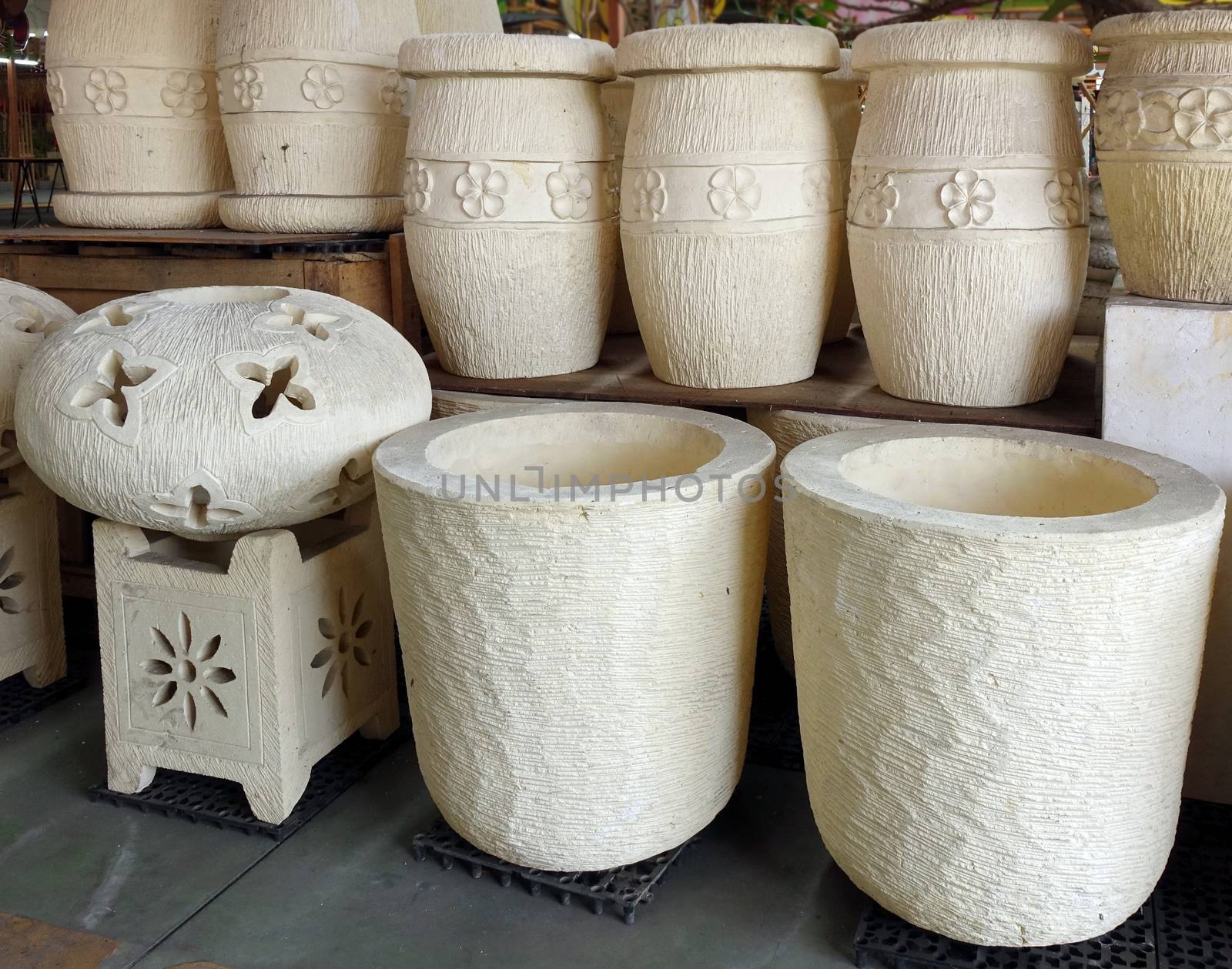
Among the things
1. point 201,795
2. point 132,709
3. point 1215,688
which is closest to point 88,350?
point 132,709

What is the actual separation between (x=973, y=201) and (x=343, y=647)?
1.30 metres

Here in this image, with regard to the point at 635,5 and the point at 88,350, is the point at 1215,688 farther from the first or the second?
the point at 635,5

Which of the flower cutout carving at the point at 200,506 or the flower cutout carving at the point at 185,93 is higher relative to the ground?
the flower cutout carving at the point at 185,93

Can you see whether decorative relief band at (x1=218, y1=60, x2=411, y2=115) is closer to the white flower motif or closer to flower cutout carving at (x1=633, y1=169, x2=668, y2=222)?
the white flower motif

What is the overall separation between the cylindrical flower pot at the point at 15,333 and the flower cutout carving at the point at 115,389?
0.40m

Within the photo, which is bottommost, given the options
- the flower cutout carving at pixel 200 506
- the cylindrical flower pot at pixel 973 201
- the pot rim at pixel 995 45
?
the flower cutout carving at pixel 200 506

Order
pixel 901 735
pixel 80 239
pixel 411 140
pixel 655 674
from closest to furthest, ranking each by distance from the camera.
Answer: pixel 901 735
pixel 655 674
pixel 411 140
pixel 80 239

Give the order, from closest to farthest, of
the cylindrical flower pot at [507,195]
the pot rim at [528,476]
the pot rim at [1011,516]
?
the pot rim at [1011,516]
the pot rim at [528,476]
the cylindrical flower pot at [507,195]

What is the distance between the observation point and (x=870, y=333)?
2.12m

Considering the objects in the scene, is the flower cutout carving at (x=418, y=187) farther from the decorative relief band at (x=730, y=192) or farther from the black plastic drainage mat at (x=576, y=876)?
the black plastic drainage mat at (x=576, y=876)

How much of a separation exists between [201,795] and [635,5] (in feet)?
14.3

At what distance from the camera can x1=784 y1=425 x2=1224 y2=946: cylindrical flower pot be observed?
1.32m

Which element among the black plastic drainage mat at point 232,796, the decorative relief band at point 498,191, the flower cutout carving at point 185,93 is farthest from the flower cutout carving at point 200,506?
the flower cutout carving at point 185,93

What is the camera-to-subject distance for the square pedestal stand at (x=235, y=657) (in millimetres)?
1806
